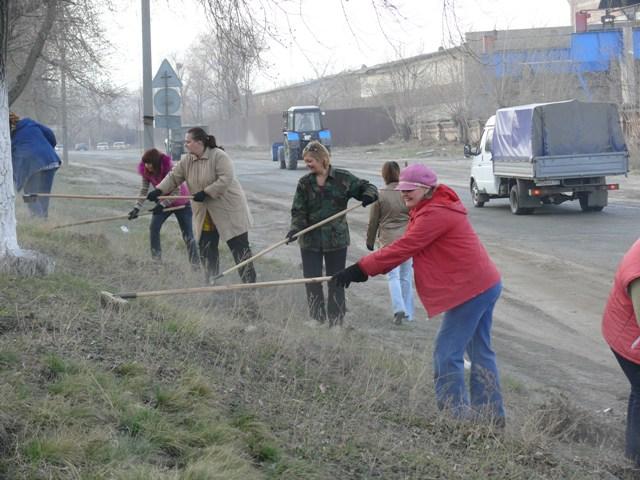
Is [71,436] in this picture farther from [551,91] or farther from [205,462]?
[551,91]

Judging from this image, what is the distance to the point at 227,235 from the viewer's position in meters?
9.28

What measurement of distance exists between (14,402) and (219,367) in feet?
4.81

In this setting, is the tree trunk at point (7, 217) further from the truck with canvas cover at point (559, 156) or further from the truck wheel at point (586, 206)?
the truck wheel at point (586, 206)

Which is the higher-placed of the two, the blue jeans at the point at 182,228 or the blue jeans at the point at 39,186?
the blue jeans at the point at 39,186

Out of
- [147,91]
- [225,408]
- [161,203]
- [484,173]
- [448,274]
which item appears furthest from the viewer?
[484,173]

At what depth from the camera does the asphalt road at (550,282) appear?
7832mm

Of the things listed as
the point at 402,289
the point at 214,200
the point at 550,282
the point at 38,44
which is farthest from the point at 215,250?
the point at 38,44

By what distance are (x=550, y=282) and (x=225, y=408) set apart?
791 cm

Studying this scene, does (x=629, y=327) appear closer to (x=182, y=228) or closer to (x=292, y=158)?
(x=182, y=228)

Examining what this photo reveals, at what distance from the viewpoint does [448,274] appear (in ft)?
18.8

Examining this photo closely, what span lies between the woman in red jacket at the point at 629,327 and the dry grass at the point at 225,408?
0.23m

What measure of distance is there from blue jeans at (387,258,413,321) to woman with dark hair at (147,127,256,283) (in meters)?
1.40

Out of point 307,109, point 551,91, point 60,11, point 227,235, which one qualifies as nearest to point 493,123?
point 60,11

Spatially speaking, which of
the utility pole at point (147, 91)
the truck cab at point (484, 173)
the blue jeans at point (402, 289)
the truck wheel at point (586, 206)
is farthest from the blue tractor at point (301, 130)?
the blue jeans at point (402, 289)
